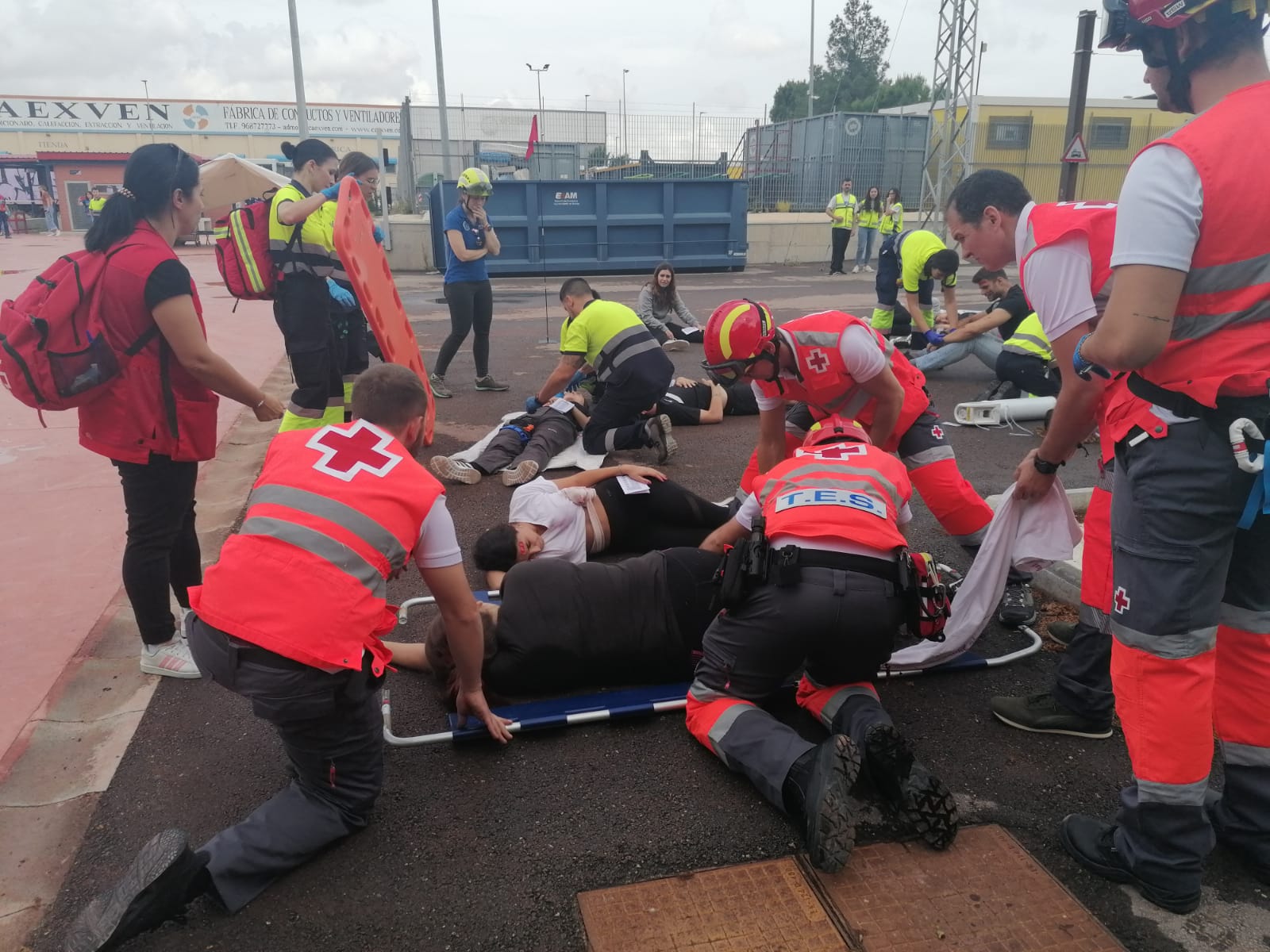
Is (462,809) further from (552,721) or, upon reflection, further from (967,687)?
(967,687)

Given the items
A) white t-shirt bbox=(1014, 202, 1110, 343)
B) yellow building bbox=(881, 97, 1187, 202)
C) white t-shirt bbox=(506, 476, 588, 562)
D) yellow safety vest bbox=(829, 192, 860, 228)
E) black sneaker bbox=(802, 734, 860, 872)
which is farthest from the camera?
yellow building bbox=(881, 97, 1187, 202)

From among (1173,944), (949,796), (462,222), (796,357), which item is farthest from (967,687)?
(462,222)

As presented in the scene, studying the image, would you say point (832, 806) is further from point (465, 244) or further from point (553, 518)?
point (465, 244)

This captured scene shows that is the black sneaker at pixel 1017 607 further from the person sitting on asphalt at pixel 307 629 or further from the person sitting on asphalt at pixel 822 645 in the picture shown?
the person sitting on asphalt at pixel 307 629

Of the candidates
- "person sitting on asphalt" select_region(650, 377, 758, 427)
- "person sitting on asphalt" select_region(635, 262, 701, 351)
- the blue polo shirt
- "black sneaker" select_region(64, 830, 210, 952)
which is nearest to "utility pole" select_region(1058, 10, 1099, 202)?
"person sitting on asphalt" select_region(635, 262, 701, 351)

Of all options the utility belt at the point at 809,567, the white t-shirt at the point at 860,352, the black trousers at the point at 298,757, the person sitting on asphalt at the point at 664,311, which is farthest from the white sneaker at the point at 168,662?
the person sitting on asphalt at the point at 664,311

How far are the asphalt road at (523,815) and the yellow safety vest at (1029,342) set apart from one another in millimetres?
4104

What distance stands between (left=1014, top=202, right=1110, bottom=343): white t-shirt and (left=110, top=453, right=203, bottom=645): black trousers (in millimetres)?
2963

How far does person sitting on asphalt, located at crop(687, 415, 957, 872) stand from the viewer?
2334mm

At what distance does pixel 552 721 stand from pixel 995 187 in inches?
90.5

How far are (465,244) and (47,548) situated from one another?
4078mm

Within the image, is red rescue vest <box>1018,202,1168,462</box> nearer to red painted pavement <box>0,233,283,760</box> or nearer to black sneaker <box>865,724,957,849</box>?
black sneaker <box>865,724,957,849</box>

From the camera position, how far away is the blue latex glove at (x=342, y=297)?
5016 millimetres

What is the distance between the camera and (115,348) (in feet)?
9.74
